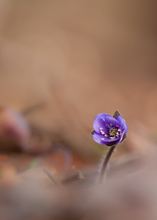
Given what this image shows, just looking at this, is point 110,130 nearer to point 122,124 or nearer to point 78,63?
point 122,124

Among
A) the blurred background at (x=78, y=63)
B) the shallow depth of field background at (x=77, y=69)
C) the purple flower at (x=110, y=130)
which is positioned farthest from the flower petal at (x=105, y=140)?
the blurred background at (x=78, y=63)

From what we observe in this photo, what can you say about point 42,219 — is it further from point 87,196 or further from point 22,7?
point 22,7

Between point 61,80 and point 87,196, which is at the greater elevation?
point 61,80

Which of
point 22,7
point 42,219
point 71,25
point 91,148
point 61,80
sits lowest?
point 42,219

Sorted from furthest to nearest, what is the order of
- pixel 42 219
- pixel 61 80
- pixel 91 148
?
pixel 61 80
pixel 91 148
pixel 42 219

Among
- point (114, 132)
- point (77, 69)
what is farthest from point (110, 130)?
point (77, 69)

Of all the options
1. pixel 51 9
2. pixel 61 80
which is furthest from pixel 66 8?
pixel 61 80
